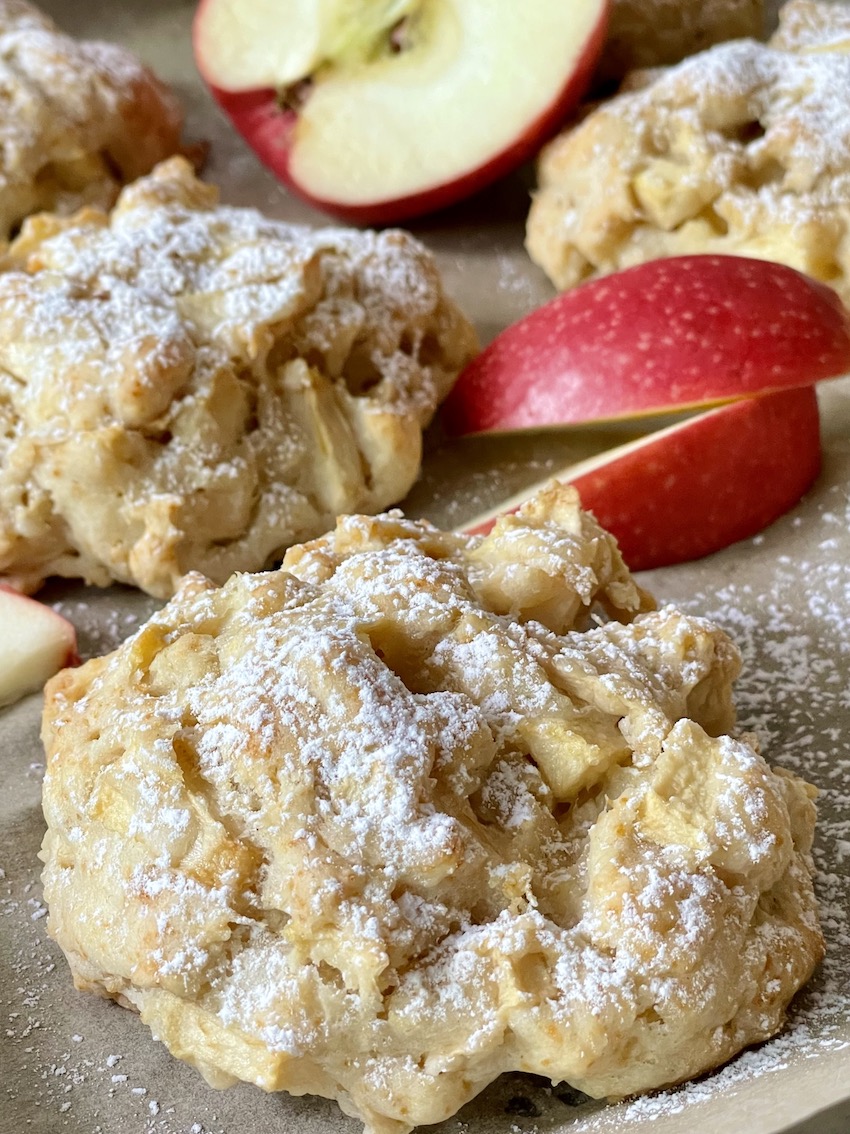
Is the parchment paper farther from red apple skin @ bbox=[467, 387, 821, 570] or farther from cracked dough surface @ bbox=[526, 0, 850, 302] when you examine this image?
cracked dough surface @ bbox=[526, 0, 850, 302]

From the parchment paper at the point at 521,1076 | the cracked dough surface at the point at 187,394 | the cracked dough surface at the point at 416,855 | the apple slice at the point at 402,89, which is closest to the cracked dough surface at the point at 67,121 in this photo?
the apple slice at the point at 402,89

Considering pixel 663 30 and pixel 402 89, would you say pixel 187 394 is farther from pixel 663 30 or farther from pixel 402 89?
pixel 663 30

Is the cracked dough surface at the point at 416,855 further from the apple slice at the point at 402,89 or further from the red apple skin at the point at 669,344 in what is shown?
the apple slice at the point at 402,89

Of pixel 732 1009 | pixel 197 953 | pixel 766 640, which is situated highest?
pixel 197 953

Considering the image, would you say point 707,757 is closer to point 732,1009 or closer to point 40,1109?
point 732,1009

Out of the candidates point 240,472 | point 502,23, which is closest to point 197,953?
point 240,472

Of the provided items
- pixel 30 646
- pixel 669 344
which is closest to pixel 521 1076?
pixel 30 646
